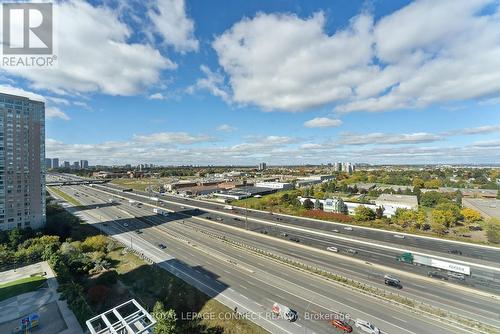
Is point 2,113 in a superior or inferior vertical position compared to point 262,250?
superior

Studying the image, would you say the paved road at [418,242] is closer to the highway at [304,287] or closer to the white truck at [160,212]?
the highway at [304,287]

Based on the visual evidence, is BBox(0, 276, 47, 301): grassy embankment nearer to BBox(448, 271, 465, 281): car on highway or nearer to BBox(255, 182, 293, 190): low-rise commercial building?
BBox(448, 271, 465, 281): car on highway

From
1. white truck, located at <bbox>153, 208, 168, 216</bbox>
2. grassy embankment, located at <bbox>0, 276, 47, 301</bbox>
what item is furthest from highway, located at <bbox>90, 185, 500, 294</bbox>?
grassy embankment, located at <bbox>0, 276, 47, 301</bbox>

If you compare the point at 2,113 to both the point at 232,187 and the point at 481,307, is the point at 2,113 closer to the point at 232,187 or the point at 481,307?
the point at 481,307

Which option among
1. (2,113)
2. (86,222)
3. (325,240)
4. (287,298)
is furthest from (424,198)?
(2,113)

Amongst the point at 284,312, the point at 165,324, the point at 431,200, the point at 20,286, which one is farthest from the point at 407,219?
the point at 20,286

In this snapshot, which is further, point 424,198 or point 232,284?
point 424,198
